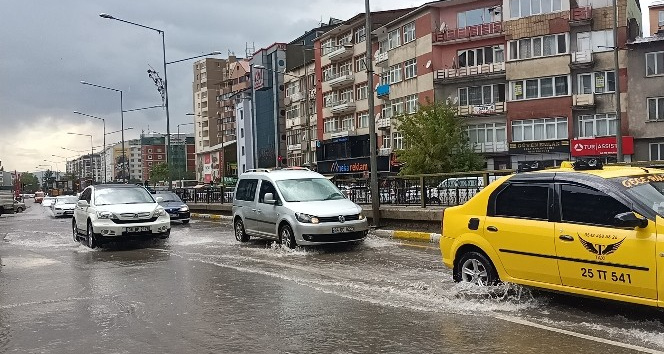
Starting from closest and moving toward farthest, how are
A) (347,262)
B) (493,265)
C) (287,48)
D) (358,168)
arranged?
(493,265)
(347,262)
(358,168)
(287,48)

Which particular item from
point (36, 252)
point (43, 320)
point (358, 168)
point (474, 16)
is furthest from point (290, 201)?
point (358, 168)

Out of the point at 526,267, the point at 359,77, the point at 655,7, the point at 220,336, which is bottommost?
the point at 220,336

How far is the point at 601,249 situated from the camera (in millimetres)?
6258

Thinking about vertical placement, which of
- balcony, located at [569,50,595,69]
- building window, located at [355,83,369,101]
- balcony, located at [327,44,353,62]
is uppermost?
balcony, located at [327,44,353,62]

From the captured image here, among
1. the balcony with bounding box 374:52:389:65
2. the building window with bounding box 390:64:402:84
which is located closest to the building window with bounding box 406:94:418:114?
the building window with bounding box 390:64:402:84

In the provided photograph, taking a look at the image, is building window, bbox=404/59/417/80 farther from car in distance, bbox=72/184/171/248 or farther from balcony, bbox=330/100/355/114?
car in distance, bbox=72/184/171/248

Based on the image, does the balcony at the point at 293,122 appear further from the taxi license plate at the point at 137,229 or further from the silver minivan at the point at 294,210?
the taxi license plate at the point at 137,229

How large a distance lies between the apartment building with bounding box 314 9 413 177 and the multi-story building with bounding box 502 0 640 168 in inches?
621

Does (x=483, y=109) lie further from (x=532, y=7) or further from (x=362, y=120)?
(x=362, y=120)

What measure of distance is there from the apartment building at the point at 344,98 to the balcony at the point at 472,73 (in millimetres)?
11113

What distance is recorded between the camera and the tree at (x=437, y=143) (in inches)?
1837

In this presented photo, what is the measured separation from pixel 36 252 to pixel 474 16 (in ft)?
130

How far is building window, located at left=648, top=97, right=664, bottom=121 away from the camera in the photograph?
40.3 meters

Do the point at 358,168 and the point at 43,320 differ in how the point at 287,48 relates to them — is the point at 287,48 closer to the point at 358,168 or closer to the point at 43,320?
the point at 358,168
